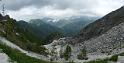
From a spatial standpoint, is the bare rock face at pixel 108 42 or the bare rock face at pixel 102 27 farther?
the bare rock face at pixel 102 27

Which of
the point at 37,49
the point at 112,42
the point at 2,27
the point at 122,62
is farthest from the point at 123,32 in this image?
the point at 122,62

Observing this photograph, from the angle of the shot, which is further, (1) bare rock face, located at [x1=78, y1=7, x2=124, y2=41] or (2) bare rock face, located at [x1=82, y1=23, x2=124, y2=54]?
(1) bare rock face, located at [x1=78, y1=7, x2=124, y2=41]

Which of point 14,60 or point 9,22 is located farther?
point 9,22

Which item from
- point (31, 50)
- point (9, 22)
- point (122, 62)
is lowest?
point (122, 62)

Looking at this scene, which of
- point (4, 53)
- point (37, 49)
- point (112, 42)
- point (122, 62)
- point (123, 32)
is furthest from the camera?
point (123, 32)

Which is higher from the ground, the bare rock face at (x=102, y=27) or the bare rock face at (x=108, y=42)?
the bare rock face at (x=102, y=27)

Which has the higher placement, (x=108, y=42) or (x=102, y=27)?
(x=102, y=27)

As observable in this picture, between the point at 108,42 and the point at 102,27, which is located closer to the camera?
the point at 108,42

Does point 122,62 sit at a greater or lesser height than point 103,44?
lesser

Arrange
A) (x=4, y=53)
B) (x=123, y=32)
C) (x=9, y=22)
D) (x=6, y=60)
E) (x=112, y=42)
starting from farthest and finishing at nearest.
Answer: (x=123, y=32)
(x=112, y=42)
(x=9, y=22)
(x=4, y=53)
(x=6, y=60)

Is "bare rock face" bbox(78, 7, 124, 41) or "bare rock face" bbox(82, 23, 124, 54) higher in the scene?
"bare rock face" bbox(78, 7, 124, 41)

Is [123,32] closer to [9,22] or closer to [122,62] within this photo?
[9,22]
